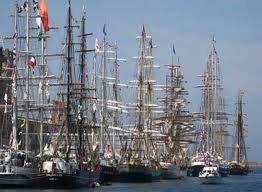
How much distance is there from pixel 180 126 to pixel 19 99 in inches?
2855

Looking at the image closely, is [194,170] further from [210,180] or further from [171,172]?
[210,180]

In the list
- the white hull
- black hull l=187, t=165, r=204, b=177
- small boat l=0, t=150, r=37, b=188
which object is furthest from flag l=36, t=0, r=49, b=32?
black hull l=187, t=165, r=204, b=177

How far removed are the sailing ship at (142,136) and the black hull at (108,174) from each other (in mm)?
943

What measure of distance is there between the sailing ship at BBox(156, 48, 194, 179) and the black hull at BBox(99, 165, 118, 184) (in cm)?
2866

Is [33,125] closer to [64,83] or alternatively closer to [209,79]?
[64,83]

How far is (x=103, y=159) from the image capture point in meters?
119

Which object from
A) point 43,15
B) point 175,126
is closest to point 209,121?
point 175,126

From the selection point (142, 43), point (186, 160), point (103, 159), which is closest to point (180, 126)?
point (186, 160)

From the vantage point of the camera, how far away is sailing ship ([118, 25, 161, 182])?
117 meters

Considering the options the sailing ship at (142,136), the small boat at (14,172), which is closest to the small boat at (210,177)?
the sailing ship at (142,136)

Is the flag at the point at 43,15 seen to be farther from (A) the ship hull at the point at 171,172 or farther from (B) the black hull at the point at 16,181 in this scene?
(A) the ship hull at the point at 171,172

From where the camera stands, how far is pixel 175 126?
554 ft

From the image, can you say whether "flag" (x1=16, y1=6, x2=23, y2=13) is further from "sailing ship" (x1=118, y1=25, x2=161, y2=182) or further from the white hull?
the white hull

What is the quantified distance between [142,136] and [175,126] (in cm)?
4031
